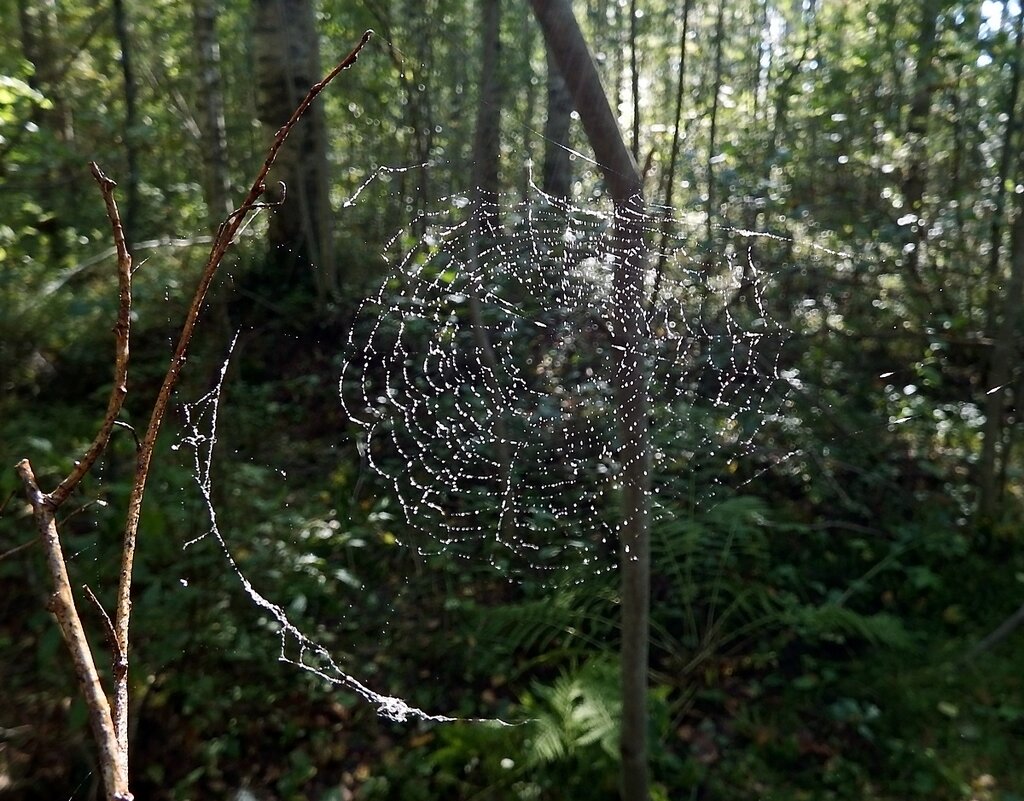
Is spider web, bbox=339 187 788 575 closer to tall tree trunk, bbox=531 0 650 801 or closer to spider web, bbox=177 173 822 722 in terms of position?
spider web, bbox=177 173 822 722

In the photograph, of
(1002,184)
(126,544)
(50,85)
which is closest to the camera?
(126,544)

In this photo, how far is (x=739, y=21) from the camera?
6.80 metres

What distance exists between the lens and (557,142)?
12.2 ft

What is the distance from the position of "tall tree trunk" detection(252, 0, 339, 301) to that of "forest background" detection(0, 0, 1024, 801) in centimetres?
3

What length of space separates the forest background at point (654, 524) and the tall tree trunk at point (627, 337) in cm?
23

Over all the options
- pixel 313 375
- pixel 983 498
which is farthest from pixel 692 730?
pixel 313 375

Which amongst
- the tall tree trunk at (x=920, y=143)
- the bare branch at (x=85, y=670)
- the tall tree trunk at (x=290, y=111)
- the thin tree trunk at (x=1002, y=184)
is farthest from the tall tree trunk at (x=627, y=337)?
the tall tree trunk at (x=290, y=111)

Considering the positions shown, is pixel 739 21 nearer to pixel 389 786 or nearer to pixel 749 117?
pixel 749 117

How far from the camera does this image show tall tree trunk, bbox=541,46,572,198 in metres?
3.53

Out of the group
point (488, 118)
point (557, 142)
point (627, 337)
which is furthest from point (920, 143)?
point (627, 337)

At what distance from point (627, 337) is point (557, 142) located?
2093 millimetres

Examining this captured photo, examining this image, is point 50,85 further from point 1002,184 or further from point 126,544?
point 126,544

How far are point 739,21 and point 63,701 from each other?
700 cm

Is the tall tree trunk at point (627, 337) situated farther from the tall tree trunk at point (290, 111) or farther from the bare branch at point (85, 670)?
the tall tree trunk at point (290, 111)
